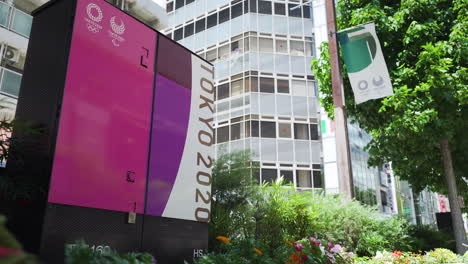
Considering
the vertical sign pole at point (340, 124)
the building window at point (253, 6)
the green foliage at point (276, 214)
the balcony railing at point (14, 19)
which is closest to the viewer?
the green foliage at point (276, 214)

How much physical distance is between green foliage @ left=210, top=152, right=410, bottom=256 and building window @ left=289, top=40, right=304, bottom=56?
855 inches

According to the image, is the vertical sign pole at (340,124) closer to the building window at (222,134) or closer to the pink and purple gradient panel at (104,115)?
the pink and purple gradient panel at (104,115)

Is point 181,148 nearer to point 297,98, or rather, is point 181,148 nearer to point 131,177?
point 131,177

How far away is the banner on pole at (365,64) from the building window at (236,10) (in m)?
20.3

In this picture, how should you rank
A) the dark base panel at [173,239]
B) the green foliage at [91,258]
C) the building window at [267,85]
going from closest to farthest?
the green foliage at [91,258] → the dark base panel at [173,239] → the building window at [267,85]

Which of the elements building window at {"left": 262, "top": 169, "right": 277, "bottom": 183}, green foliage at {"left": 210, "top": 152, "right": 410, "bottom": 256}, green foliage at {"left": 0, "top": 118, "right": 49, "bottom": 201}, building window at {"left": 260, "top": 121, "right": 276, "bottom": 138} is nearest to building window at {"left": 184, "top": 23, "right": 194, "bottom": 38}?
building window at {"left": 260, "top": 121, "right": 276, "bottom": 138}

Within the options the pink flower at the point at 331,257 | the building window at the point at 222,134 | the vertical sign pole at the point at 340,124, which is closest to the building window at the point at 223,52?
the building window at the point at 222,134

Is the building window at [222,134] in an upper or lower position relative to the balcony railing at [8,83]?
upper

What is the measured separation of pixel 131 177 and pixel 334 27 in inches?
396

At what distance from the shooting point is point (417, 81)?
13.0 meters

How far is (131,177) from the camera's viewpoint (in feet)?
17.7

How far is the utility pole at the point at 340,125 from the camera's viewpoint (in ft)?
38.4

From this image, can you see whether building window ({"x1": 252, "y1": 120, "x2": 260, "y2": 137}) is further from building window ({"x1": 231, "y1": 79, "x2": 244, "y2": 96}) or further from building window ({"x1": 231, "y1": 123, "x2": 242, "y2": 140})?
building window ({"x1": 231, "y1": 79, "x2": 244, "y2": 96})

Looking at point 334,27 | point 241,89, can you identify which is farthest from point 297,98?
point 334,27
